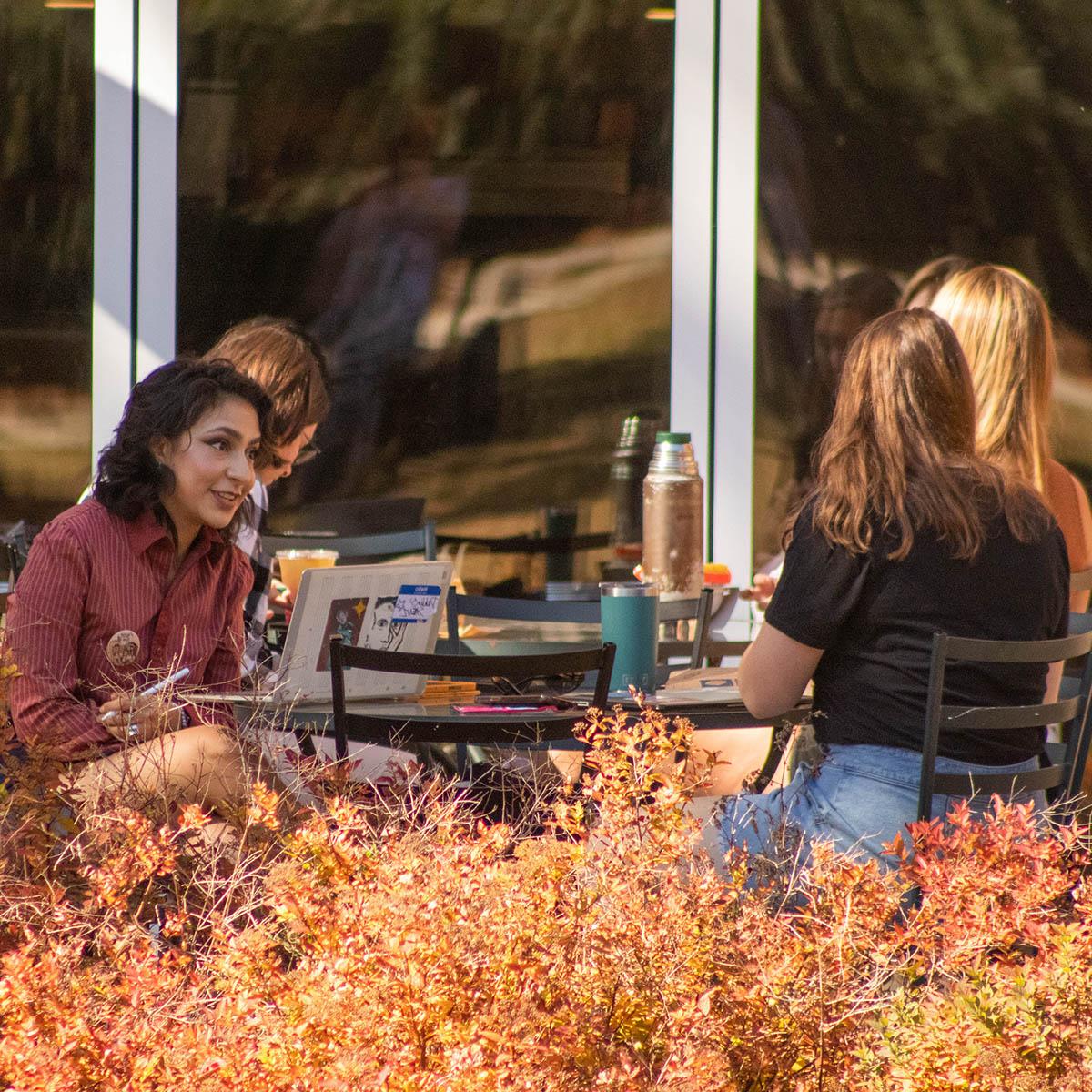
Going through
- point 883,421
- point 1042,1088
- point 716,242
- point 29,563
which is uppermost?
point 716,242

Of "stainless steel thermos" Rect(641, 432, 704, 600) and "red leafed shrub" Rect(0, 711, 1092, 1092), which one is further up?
"stainless steel thermos" Rect(641, 432, 704, 600)

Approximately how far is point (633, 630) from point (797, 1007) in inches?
52.5

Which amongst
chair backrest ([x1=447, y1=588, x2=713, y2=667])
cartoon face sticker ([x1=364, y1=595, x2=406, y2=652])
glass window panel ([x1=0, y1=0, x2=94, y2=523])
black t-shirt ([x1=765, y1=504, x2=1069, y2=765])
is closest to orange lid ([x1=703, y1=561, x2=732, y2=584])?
chair backrest ([x1=447, y1=588, x2=713, y2=667])

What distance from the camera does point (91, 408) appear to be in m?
5.14

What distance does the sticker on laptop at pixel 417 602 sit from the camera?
96.4 inches

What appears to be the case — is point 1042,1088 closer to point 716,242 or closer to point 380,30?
point 716,242

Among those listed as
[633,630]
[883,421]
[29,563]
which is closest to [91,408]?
[29,563]

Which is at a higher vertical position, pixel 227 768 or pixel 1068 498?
pixel 1068 498

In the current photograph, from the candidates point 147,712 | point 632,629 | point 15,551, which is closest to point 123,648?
point 147,712

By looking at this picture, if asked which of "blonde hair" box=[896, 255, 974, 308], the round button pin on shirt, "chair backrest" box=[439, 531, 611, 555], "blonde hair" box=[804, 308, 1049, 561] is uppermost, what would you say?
"blonde hair" box=[896, 255, 974, 308]

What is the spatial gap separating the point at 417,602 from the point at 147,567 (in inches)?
22.4

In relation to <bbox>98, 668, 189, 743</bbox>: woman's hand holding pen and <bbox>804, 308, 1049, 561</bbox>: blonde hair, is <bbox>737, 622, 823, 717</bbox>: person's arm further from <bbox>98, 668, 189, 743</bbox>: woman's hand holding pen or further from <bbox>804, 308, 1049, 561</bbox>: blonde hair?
<bbox>98, 668, 189, 743</bbox>: woman's hand holding pen

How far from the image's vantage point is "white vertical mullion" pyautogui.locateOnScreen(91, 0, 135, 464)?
16.5 ft

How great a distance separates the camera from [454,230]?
536 centimetres
